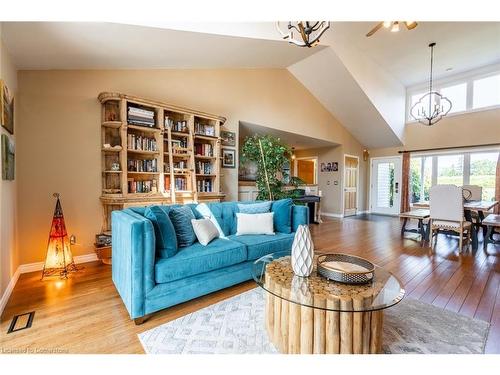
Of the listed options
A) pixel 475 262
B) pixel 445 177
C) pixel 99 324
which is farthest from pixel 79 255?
Answer: pixel 445 177

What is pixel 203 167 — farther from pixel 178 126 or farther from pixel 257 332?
pixel 257 332

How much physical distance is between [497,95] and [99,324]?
8.72 m

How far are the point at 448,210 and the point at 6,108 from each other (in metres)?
5.63

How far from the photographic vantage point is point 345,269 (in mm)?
1515

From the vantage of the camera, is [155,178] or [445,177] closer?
[155,178]

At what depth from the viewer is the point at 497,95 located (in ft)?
18.6

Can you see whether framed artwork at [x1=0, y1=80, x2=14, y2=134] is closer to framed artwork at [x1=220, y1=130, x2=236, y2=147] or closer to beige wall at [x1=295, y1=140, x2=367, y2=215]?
framed artwork at [x1=220, y1=130, x2=236, y2=147]

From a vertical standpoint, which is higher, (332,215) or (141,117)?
(141,117)

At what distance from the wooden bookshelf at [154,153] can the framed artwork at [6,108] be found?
94 centimetres

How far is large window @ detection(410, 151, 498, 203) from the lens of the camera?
586cm

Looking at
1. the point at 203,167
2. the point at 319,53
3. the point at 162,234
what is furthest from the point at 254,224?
the point at 319,53

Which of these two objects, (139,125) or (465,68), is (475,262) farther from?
(465,68)

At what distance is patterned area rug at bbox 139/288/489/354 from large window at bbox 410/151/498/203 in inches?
233

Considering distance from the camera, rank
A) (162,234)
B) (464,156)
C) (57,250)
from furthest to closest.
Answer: (464,156) → (57,250) → (162,234)
